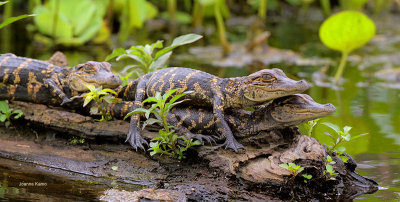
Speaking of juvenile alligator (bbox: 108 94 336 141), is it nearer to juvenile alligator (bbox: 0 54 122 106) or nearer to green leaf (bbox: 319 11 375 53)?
juvenile alligator (bbox: 0 54 122 106)

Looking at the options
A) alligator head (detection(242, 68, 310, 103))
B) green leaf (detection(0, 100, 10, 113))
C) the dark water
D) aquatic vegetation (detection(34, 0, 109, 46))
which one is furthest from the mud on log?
aquatic vegetation (detection(34, 0, 109, 46))

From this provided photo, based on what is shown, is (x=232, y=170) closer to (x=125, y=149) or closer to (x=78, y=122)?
(x=125, y=149)

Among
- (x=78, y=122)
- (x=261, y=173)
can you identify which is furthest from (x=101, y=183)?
(x=261, y=173)

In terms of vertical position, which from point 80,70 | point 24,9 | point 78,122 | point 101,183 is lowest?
point 101,183

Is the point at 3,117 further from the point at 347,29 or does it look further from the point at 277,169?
the point at 347,29

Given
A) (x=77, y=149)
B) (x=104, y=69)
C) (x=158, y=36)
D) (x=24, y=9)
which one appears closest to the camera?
(x=77, y=149)

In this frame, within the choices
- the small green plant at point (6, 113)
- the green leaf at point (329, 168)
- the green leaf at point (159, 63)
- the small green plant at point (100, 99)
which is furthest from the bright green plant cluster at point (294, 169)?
the small green plant at point (6, 113)
